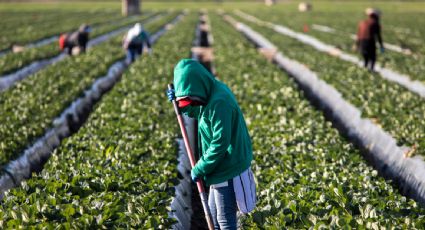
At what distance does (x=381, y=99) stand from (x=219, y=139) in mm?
8780

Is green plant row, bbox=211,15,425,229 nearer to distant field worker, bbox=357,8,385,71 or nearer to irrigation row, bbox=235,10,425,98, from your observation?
distant field worker, bbox=357,8,385,71

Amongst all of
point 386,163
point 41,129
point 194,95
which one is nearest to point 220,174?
point 194,95

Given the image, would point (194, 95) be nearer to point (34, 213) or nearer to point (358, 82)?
point (34, 213)

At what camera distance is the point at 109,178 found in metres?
6.63

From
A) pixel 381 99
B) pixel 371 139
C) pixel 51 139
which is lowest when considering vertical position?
pixel 51 139

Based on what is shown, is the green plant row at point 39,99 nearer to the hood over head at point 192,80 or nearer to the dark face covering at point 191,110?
the dark face covering at point 191,110

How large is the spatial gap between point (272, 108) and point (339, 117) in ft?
8.09

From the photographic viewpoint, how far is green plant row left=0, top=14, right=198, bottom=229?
553 cm

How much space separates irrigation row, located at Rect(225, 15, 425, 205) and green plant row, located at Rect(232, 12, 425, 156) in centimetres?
18

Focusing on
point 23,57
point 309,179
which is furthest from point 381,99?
point 23,57

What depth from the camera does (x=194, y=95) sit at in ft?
14.3

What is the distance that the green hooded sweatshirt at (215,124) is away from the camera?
4359 mm

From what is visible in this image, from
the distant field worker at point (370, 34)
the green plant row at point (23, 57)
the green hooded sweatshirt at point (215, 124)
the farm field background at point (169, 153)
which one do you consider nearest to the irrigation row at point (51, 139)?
the farm field background at point (169, 153)

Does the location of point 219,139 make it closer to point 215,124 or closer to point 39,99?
point 215,124
